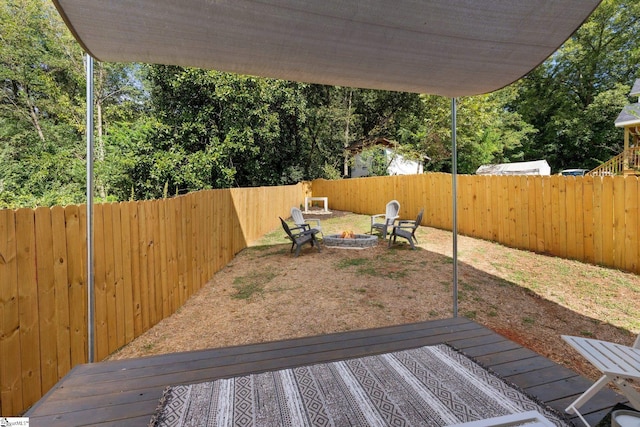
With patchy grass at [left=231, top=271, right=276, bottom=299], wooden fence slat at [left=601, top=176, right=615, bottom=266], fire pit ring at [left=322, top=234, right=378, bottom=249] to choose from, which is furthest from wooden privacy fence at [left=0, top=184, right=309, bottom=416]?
wooden fence slat at [left=601, top=176, right=615, bottom=266]

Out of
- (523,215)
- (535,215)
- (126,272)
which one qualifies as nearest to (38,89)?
(126,272)

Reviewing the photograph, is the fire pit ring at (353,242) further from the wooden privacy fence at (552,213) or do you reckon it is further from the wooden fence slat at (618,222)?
the wooden fence slat at (618,222)

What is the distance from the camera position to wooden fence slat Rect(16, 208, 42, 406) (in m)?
2.09

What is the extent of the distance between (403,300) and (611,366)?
9.35 feet

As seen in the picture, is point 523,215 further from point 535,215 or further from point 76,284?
point 76,284

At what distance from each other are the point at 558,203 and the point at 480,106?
11.5m

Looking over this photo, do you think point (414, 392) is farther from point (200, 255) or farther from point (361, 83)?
point (200, 255)

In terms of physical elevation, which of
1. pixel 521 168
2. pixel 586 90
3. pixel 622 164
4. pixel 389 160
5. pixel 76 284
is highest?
pixel 586 90

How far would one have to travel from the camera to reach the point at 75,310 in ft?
8.15

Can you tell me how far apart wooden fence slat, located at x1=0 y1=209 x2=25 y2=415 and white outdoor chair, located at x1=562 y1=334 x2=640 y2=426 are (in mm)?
3242

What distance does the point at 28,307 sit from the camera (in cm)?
213

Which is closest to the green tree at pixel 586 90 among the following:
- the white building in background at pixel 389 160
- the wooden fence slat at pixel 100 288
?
the white building in background at pixel 389 160

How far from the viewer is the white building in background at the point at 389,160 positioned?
1770cm

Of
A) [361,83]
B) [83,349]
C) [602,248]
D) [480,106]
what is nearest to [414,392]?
[361,83]
